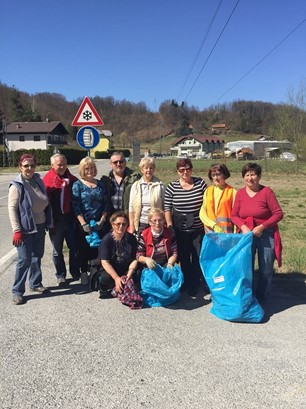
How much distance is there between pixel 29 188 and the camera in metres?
4.68

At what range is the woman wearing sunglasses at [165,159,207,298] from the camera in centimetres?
473

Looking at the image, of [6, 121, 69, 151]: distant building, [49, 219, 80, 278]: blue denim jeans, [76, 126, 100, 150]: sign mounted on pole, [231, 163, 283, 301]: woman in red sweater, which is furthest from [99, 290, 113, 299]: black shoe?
[6, 121, 69, 151]: distant building

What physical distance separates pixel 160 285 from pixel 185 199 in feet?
3.55

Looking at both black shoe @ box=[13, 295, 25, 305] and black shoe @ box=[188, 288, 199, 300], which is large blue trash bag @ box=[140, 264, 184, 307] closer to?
black shoe @ box=[188, 288, 199, 300]

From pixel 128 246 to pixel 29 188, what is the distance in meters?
1.39

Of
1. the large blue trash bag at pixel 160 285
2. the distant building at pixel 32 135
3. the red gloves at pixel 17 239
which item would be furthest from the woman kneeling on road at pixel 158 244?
the distant building at pixel 32 135

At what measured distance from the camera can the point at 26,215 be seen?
4.59 m

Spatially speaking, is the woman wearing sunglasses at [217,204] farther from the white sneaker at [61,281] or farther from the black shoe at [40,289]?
the black shoe at [40,289]

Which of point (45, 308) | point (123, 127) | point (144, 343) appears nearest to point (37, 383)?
point (144, 343)

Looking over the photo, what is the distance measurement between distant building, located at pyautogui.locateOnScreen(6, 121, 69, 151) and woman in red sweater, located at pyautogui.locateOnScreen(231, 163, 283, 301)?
71913 millimetres

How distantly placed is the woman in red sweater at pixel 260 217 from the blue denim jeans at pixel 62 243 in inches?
86.2

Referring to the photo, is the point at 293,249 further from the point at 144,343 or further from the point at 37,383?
the point at 37,383

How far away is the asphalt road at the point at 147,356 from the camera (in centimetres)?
281

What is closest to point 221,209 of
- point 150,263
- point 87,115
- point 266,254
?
point 266,254
